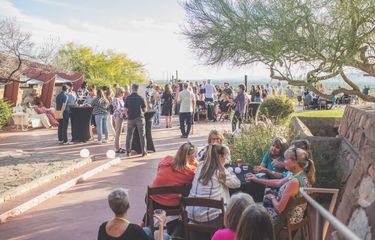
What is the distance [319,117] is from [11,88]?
13.1 meters

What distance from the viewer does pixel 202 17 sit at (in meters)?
9.15

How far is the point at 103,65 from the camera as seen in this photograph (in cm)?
3522

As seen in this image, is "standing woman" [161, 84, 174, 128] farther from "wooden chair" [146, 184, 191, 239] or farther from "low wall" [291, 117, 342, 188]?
"wooden chair" [146, 184, 191, 239]

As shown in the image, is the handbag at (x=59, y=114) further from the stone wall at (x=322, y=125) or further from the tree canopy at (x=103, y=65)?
the tree canopy at (x=103, y=65)

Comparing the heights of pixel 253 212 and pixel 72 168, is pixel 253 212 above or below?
above

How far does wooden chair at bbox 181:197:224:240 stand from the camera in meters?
3.78

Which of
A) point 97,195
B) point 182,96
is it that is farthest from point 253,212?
point 182,96

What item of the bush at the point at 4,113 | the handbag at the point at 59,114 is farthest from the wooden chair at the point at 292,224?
the bush at the point at 4,113

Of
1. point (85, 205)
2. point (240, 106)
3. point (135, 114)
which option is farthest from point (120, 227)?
point (240, 106)

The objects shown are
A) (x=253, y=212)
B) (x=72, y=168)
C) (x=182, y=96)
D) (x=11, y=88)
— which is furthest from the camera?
(x=11, y=88)

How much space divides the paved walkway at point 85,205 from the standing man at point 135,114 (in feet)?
1.43

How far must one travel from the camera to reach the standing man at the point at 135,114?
392 inches

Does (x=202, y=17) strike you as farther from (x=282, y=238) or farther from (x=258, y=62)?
(x=282, y=238)

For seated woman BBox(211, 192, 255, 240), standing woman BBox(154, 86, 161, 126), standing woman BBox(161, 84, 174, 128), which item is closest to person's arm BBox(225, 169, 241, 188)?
seated woman BBox(211, 192, 255, 240)
